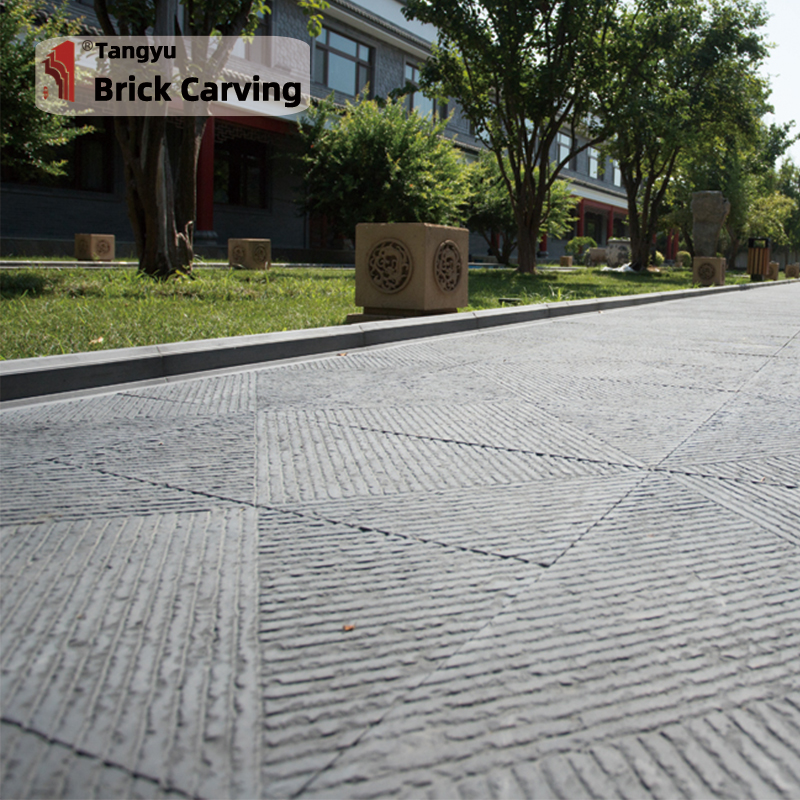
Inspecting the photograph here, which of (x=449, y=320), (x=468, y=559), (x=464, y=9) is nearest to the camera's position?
(x=468, y=559)

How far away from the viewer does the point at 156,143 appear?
12203mm

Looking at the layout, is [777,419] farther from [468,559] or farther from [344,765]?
[344,765]

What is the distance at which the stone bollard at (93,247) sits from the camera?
18.9 meters

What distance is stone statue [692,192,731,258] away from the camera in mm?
30984

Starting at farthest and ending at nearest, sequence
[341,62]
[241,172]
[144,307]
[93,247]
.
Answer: [341,62]
[241,172]
[93,247]
[144,307]

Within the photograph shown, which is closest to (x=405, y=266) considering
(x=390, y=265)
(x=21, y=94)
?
(x=390, y=265)

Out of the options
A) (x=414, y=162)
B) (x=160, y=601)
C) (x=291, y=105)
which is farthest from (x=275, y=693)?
(x=291, y=105)

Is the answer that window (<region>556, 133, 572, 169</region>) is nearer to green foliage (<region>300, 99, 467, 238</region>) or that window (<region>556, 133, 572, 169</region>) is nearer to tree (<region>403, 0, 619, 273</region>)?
green foliage (<region>300, 99, 467, 238</region>)

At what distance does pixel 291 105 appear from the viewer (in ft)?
88.0

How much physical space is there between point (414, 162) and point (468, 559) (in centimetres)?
2155

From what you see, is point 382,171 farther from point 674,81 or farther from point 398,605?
point 398,605

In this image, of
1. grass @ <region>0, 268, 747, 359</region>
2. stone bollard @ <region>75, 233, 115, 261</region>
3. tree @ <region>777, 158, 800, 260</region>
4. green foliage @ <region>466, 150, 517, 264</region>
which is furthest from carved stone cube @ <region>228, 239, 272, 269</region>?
tree @ <region>777, 158, 800, 260</region>

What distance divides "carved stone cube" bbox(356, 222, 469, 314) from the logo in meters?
11.0

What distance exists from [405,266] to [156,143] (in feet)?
17.6
